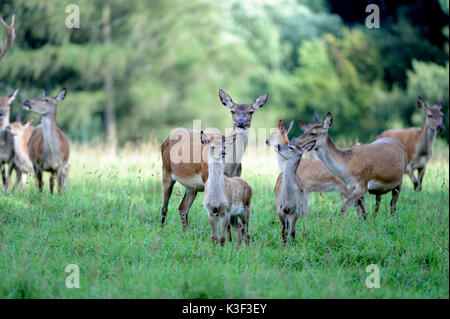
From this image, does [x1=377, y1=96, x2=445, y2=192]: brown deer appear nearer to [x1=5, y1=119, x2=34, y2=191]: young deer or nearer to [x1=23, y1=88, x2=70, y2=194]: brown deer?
[x1=23, y1=88, x2=70, y2=194]: brown deer

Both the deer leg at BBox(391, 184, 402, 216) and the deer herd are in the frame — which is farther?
the deer leg at BBox(391, 184, 402, 216)

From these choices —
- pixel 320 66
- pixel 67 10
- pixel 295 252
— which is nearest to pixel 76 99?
pixel 67 10

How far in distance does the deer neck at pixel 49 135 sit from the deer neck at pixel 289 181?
4437 millimetres

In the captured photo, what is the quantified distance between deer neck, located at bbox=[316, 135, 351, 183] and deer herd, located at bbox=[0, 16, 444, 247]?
13 millimetres

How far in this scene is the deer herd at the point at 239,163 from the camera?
6.56m

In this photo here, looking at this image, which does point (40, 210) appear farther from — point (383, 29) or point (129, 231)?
point (383, 29)

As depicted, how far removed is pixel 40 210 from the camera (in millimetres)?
7570

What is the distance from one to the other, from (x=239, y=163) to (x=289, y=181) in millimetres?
1037

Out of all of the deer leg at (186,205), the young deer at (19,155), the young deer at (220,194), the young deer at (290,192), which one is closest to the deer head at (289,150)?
the young deer at (290,192)

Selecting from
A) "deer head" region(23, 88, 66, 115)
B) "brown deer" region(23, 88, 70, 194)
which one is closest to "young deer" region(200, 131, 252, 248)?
"brown deer" region(23, 88, 70, 194)

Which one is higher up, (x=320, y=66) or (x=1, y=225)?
(x=320, y=66)

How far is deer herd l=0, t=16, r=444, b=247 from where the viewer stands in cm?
656

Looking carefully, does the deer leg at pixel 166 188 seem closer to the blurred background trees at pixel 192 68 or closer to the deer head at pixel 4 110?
the deer head at pixel 4 110

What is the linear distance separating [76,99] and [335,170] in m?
19.5
